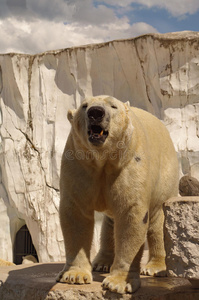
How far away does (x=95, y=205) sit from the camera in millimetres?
2879

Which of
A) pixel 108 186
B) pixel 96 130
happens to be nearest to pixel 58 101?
pixel 108 186

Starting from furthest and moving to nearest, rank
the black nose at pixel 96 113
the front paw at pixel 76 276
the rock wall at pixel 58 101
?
the rock wall at pixel 58 101 → the front paw at pixel 76 276 → the black nose at pixel 96 113

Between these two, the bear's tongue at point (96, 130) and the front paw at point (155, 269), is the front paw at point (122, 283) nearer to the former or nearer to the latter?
the front paw at point (155, 269)

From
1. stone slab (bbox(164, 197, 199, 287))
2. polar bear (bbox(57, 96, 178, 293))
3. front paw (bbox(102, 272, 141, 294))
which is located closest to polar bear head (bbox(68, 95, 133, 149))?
polar bear (bbox(57, 96, 178, 293))

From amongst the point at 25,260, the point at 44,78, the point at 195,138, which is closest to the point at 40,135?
the point at 44,78

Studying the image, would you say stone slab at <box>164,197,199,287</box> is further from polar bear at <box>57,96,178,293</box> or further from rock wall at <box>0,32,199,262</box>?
rock wall at <box>0,32,199,262</box>

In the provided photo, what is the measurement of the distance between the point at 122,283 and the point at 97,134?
0.94 m

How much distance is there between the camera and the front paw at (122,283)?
8.90 ft

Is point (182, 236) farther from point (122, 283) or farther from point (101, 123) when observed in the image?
point (101, 123)

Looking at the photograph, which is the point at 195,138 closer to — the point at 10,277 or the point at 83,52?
the point at 83,52

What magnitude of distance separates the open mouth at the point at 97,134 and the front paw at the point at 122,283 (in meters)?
0.87

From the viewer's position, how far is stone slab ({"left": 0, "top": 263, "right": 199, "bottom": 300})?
8.97ft

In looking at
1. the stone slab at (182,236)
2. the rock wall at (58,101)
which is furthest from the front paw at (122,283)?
the rock wall at (58,101)

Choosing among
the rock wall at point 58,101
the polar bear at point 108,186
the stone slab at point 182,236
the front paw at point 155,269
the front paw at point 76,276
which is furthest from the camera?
the rock wall at point 58,101
